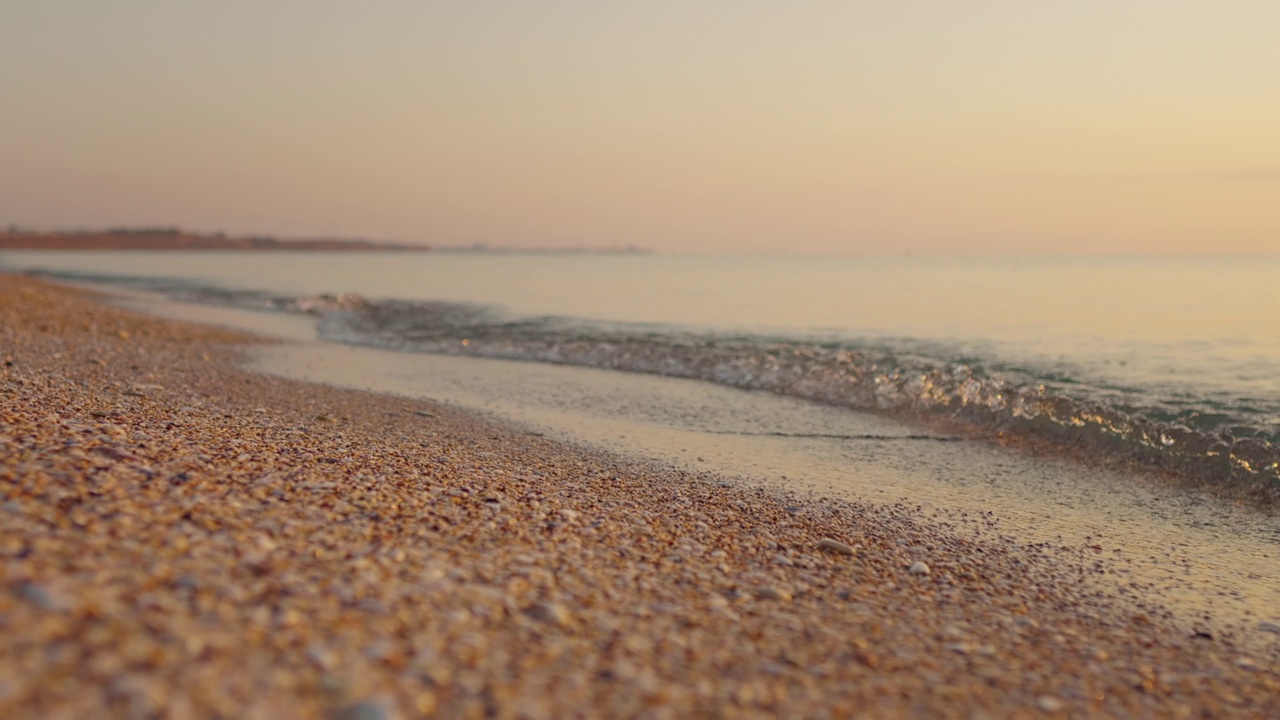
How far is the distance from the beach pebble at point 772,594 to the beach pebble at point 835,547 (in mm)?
1367

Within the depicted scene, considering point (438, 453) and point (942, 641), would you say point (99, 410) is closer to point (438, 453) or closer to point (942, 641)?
point (438, 453)

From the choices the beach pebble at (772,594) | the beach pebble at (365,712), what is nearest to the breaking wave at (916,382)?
the beach pebble at (772,594)

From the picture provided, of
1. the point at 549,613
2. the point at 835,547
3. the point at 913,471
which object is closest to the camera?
the point at 549,613

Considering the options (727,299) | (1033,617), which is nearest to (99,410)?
(1033,617)

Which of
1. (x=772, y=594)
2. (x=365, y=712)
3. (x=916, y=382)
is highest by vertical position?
(x=916, y=382)

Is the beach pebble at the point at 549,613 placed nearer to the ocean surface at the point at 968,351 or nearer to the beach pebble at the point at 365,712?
the beach pebble at the point at 365,712

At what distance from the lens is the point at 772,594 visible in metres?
5.47

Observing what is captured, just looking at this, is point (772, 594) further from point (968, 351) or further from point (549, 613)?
point (968, 351)

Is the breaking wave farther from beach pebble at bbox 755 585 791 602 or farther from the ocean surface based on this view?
beach pebble at bbox 755 585 791 602

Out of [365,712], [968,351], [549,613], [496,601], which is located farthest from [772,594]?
[968,351]

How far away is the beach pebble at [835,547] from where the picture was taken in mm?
6734

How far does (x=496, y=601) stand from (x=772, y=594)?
1956mm

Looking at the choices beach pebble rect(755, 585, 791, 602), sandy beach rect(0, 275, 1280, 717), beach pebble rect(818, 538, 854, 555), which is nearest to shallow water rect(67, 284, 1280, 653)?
sandy beach rect(0, 275, 1280, 717)

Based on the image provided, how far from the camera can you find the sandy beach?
3443mm
